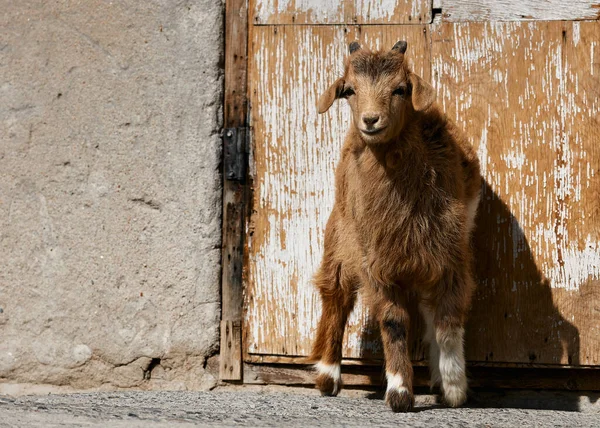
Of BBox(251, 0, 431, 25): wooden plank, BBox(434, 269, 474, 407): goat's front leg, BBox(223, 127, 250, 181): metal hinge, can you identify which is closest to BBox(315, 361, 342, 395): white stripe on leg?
BBox(434, 269, 474, 407): goat's front leg

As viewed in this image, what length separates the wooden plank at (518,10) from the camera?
5.73m

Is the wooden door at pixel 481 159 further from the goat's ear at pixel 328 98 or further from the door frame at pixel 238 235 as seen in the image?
the goat's ear at pixel 328 98

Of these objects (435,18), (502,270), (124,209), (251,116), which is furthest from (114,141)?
(502,270)

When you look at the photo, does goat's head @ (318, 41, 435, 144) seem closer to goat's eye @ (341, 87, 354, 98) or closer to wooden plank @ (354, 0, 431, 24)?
goat's eye @ (341, 87, 354, 98)

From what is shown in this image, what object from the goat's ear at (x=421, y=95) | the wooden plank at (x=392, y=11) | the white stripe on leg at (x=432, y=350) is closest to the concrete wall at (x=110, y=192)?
the wooden plank at (x=392, y=11)

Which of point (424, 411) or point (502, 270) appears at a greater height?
point (502, 270)

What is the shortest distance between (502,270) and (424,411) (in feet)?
3.49

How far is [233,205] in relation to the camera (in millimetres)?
6168

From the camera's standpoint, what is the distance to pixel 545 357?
5.80 metres

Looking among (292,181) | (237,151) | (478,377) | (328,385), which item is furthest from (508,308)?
(237,151)

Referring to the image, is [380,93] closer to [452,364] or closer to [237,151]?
[237,151]

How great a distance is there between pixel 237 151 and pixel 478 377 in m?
2.01

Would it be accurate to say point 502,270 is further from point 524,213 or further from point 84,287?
point 84,287

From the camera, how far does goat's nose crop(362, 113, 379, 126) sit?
16.3ft
